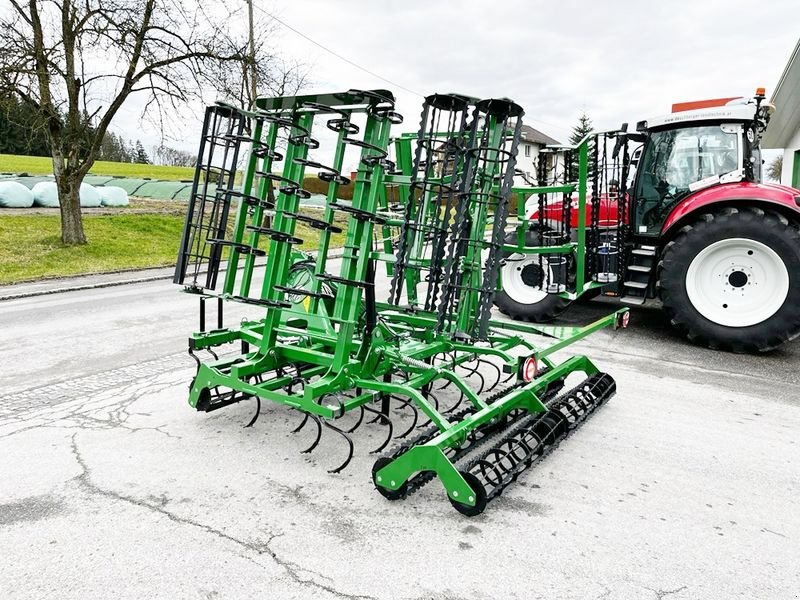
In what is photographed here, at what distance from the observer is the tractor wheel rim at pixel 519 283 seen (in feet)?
26.6

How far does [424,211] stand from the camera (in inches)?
168

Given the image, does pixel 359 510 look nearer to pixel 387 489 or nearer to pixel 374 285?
pixel 387 489

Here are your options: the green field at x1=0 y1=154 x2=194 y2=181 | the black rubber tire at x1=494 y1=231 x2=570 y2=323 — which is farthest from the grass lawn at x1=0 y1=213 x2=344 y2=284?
the green field at x1=0 y1=154 x2=194 y2=181

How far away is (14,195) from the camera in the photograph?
1833 cm

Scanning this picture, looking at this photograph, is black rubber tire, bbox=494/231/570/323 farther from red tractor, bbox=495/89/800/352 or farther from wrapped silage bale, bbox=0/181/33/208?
wrapped silage bale, bbox=0/181/33/208

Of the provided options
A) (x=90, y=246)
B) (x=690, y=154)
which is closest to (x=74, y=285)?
(x=90, y=246)

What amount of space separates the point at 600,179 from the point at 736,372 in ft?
8.19

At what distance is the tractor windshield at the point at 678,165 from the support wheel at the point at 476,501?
18.3ft

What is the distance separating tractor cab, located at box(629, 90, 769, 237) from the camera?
22.9ft

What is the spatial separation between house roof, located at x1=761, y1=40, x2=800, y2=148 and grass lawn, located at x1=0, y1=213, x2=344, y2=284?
12608mm

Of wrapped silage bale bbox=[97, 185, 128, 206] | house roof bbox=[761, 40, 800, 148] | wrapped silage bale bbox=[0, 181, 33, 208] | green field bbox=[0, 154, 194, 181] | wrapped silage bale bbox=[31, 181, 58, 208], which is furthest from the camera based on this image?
green field bbox=[0, 154, 194, 181]

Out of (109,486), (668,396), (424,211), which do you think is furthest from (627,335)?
(109,486)

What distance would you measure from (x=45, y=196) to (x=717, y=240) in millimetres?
19568

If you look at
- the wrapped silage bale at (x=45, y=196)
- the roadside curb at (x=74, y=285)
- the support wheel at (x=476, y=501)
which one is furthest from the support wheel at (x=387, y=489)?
the wrapped silage bale at (x=45, y=196)
